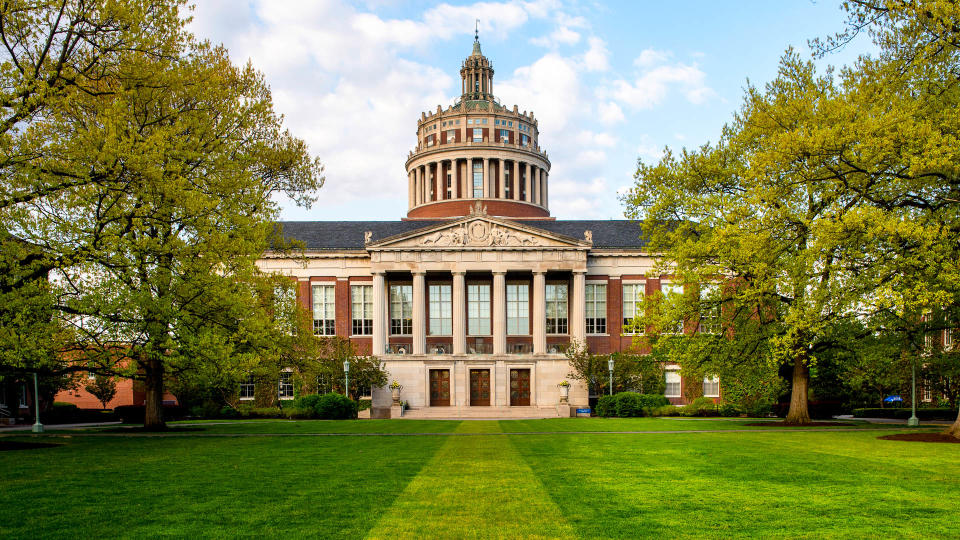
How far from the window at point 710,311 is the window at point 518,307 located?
31.7 m

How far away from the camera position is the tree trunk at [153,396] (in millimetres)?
31609

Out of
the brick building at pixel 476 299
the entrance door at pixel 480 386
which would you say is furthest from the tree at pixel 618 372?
the entrance door at pixel 480 386

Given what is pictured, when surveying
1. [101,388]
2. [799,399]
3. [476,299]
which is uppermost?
[476,299]

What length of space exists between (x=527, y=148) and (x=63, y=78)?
69582mm

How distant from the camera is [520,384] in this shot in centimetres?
6122

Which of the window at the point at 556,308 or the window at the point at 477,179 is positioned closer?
the window at the point at 556,308

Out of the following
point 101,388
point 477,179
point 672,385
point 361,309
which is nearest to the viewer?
point 672,385

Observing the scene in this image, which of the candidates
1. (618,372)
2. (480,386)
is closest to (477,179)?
(480,386)

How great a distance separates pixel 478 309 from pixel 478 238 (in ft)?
21.7

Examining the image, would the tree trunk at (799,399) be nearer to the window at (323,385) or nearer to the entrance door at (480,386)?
the entrance door at (480,386)

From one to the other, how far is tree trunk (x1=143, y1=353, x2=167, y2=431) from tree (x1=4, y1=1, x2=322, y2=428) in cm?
15

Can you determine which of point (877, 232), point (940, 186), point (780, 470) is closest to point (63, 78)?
point (780, 470)

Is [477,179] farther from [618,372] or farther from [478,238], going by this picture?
[618,372]

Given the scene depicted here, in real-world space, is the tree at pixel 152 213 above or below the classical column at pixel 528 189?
below
